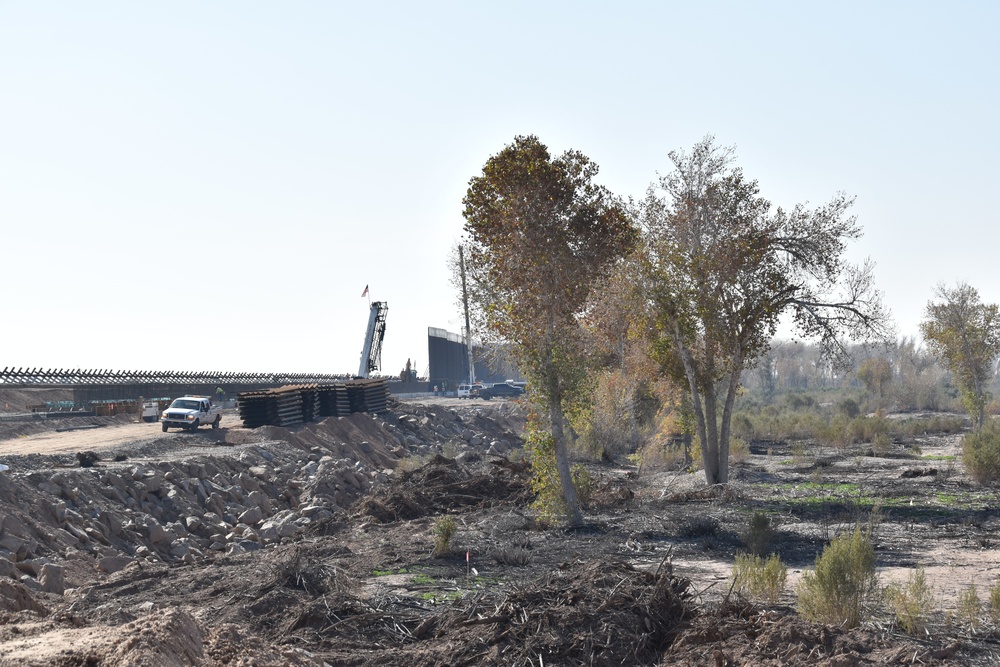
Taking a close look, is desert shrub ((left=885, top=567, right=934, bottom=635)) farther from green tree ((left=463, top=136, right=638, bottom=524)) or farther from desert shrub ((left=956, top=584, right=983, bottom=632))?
green tree ((left=463, top=136, right=638, bottom=524))

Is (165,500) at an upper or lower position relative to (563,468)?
lower

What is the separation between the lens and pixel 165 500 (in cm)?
2348

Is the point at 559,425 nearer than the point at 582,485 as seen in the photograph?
Yes

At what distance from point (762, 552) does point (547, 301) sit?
6058 millimetres

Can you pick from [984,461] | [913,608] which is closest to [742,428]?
[984,461]

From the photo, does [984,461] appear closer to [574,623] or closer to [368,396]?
[574,623]

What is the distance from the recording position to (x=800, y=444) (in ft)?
138

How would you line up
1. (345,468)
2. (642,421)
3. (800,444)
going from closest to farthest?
(345,468) → (642,421) → (800,444)

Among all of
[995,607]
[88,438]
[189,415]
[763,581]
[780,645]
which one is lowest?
[780,645]

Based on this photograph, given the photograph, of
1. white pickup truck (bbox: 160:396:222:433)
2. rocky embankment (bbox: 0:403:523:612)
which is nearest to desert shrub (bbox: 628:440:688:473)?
rocky embankment (bbox: 0:403:523:612)

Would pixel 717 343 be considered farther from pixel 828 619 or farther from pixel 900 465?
pixel 828 619

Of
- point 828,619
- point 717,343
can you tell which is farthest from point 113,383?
point 828,619

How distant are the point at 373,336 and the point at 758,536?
6516 cm

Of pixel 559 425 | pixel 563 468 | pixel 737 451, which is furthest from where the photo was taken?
pixel 737 451
